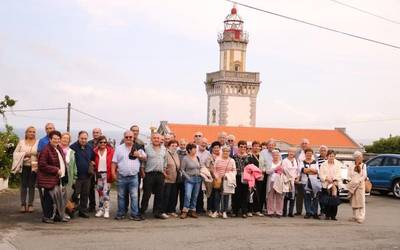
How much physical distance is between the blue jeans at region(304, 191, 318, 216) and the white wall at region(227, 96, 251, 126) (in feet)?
198

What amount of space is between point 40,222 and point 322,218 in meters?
6.36

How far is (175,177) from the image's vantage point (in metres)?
12.6

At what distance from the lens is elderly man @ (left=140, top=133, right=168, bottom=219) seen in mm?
12148

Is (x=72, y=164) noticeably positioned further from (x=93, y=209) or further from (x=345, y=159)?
(x=345, y=159)

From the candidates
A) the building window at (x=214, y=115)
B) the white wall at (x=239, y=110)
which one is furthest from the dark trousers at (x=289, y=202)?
the building window at (x=214, y=115)

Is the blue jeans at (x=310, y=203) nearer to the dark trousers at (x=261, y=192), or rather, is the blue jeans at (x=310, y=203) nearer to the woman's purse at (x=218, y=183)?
the dark trousers at (x=261, y=192)

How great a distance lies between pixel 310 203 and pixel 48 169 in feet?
20.0

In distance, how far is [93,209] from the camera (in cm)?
1294

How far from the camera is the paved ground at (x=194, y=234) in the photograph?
931 cm

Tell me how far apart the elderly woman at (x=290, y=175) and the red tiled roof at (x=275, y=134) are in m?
46.4

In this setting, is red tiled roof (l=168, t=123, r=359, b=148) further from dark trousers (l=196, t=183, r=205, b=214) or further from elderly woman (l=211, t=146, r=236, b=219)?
elderly woman (l=211, t=146, r=236, b=219)

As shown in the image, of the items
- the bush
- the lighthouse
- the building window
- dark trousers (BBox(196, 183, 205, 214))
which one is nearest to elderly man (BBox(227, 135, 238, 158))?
dark trousers (BBox(196, 183, 205, 214))

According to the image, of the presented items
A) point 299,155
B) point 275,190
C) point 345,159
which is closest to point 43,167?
point 275,190

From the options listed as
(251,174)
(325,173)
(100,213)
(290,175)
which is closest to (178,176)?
(251,174)
